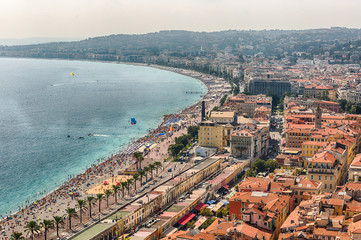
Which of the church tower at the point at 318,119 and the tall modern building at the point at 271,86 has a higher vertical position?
the church tower at the point at 318,119

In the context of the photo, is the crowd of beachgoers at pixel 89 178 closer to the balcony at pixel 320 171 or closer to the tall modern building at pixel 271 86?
the balcony at pixel 320 171

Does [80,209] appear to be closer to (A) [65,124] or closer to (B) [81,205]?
(B) [81,205]

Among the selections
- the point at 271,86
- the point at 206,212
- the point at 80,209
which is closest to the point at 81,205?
the point at 80,209

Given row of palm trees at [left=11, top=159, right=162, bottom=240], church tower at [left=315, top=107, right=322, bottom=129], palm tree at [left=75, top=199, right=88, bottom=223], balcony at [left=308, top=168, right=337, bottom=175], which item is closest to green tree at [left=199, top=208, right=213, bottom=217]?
row of palm trees at [left=11, top=159, right=162, bottom=240]

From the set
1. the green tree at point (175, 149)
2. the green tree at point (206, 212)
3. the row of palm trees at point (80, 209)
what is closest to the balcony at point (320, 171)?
the green tree at point (206, 212)

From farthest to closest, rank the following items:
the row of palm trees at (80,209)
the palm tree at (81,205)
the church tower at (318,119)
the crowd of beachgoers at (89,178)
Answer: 1. the church tower at (318,119)
2. the crowd of beachgoers at (89,178)
3. the palm tree at (81,205)
4. the row of palm trees at (80,209)

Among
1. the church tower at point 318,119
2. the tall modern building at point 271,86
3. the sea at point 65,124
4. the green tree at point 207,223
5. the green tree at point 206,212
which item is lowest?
the sea at point 65,124
